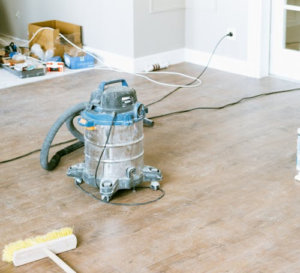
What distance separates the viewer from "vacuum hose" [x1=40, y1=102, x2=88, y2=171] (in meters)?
3.20

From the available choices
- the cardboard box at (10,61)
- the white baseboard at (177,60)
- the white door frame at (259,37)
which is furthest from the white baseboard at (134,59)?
the white door frame at (259,37)

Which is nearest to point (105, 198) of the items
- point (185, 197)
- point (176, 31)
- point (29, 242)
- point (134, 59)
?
point (185, 197)

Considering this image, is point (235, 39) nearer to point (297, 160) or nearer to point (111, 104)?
point (297, 160)

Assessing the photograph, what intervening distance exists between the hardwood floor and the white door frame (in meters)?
0.55

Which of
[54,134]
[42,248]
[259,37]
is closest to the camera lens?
[42,248]

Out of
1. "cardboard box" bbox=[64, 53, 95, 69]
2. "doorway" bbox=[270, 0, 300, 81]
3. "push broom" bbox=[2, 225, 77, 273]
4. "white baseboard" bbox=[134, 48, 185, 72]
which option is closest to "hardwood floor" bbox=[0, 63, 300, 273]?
"push broom" bbox=[2, 225, 77, 273]

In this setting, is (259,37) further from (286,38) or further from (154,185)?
(154,185)

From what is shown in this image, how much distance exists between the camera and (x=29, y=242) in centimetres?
259

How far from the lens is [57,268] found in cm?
251

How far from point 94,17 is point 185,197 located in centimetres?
290

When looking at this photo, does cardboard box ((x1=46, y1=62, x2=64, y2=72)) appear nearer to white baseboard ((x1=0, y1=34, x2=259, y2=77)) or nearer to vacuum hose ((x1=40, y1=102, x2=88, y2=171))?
white baseboard ((x1=0, y1=34, x2=259, y2=77))

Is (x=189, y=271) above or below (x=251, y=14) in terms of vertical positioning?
below

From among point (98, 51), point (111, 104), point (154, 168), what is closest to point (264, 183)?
point (154, 168)

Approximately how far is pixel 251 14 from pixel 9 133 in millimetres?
2206
